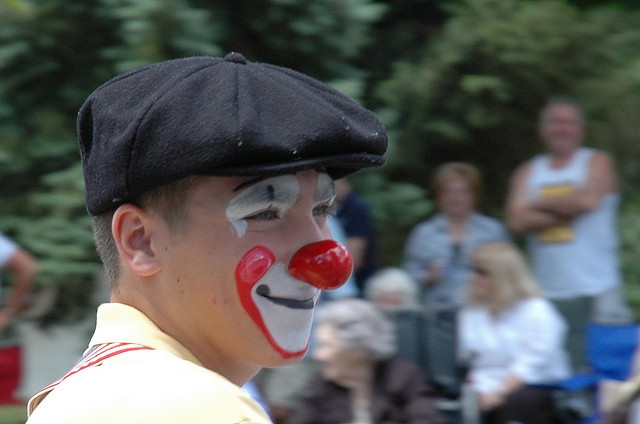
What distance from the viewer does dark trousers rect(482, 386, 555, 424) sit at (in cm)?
523

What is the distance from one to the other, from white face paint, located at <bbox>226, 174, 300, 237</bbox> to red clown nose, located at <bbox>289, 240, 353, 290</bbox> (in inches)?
2.7

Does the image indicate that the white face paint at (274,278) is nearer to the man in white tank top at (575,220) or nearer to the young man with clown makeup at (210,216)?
the young man with clown makeup at (210,216)

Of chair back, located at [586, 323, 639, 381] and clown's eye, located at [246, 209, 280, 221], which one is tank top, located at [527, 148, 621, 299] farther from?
clown's eye, located at [246, 209, 280, 221]

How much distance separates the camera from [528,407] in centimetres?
523

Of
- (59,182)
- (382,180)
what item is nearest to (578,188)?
(382,180)

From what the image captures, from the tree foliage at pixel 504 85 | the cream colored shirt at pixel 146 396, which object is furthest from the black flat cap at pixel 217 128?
the tree foliage at pixel 504 85

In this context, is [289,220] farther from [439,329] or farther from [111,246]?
[439,329]

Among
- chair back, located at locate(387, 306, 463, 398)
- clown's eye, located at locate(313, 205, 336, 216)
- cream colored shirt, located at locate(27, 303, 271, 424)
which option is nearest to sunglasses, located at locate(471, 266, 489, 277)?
chair back, located at locate(387, 306, 463, 398)

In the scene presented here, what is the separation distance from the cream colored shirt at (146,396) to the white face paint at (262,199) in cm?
21

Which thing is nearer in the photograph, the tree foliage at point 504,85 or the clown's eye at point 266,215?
the clown's eye at point 266,215

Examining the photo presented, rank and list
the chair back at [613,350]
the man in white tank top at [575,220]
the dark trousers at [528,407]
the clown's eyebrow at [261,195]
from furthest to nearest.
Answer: the man in white tank top at [575,220], the chair back at [613,350], the dark trousers at [528,407], the clown's eyebrow at [261,195]

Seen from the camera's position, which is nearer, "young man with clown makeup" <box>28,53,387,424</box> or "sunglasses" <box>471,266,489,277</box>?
"young man with clown makeup" <box>28,53,387,424</box>

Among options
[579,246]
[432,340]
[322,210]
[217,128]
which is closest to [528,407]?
[432,340]

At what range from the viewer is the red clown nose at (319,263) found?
1441 millimetres
